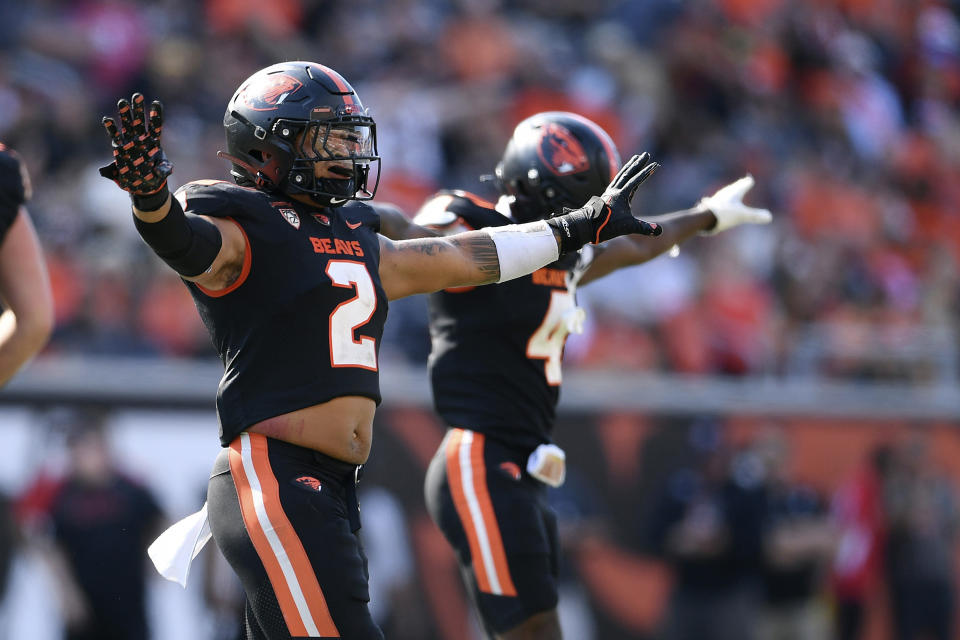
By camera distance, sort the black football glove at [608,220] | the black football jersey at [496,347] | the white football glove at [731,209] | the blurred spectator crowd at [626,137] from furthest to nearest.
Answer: the blurred spectator crowd at [626,137] → the white football glove at [731,209] → the black football jersey at [496,347] → the black football glove at [608,220]

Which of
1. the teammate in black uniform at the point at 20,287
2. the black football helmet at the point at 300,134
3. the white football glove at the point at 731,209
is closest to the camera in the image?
the teammate in black uniform at the point at 20,287

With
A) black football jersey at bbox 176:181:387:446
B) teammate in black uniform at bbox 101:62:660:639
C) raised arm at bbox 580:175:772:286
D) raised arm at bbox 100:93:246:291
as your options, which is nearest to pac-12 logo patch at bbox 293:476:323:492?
teammate in black uniform at bbox 101:62:660:639

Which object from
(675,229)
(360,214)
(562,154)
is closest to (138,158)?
(360,214)

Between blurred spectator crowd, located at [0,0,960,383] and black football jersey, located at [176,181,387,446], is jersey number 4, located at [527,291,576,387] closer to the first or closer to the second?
black football jersey, located at [176,181,387,446]

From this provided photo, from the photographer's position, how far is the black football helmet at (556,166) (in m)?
5.37

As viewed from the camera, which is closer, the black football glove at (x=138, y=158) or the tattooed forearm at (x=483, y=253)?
the black football glove at (x=138, y=158)

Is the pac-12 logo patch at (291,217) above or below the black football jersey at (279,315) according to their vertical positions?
above

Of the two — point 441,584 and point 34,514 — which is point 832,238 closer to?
point 441,584

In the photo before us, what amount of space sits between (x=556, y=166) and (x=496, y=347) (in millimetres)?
780

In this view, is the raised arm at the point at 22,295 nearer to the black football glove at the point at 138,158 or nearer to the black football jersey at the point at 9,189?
the black football jersey at the point at 9,189

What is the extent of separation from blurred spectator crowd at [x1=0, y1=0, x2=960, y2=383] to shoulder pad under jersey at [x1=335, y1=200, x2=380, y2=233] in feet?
13.5

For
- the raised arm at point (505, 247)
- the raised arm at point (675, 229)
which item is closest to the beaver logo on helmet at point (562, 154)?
the raised arm at point (675, 229)

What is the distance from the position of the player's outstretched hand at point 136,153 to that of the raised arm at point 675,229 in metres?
2.53

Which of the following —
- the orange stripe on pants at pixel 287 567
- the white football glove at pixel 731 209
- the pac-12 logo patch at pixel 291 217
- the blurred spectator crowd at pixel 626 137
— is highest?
the blurred spectator crowd at pixel 626 137
